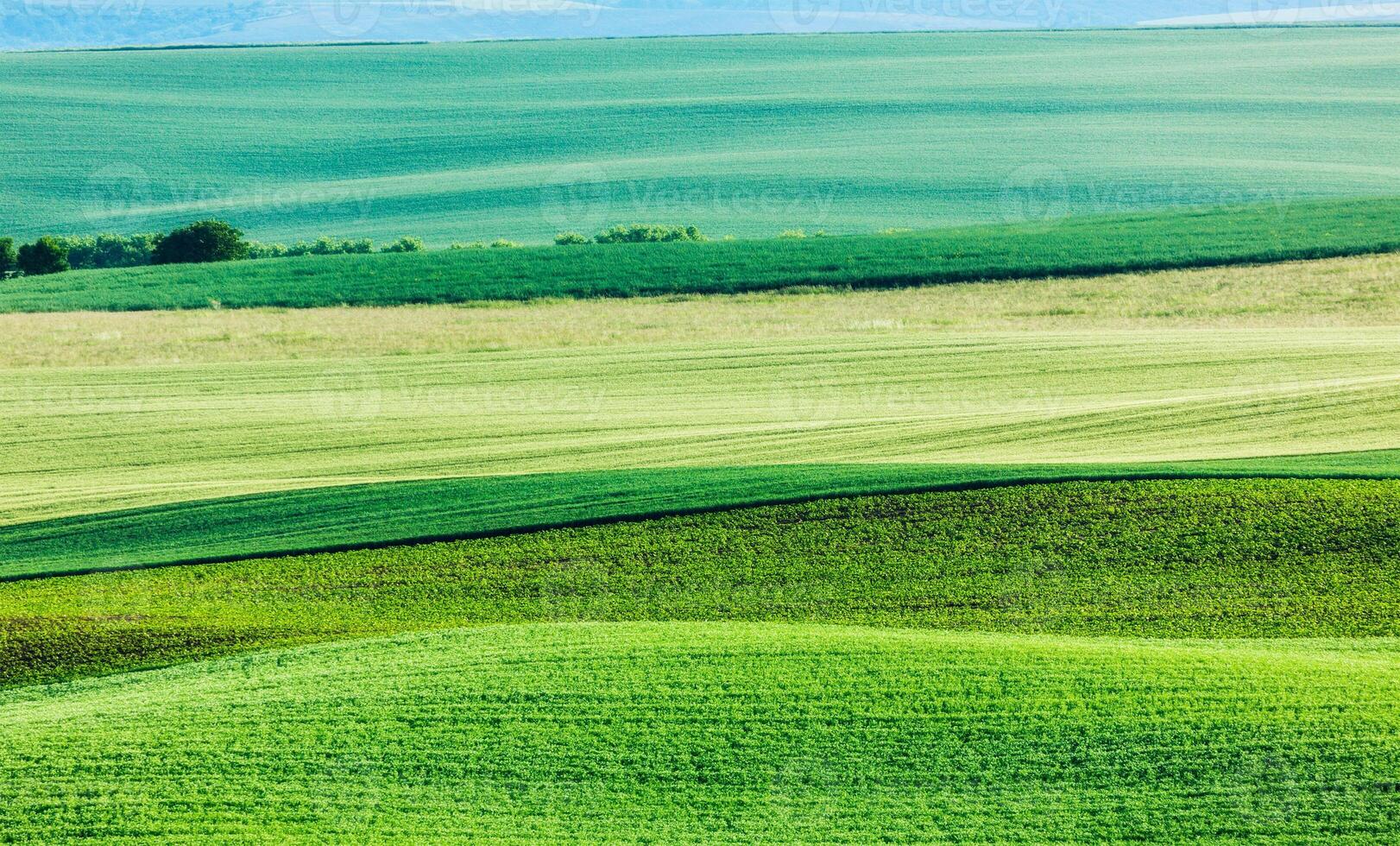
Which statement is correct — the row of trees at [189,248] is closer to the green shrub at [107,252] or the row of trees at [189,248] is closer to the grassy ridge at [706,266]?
the green shrub at [107,252]

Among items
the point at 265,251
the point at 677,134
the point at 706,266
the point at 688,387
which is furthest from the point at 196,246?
the point at 677,134

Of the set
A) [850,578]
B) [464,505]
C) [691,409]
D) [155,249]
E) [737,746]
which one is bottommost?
[737,746]

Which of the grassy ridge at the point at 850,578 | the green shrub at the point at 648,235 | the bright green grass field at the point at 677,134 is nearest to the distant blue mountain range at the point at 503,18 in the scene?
the bright green grass field at the point at 677,134

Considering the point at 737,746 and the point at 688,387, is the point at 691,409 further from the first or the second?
the point at 737,746

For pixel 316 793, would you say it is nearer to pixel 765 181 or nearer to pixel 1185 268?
pixel 1185 268

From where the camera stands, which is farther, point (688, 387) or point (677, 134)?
point (677, 134)
